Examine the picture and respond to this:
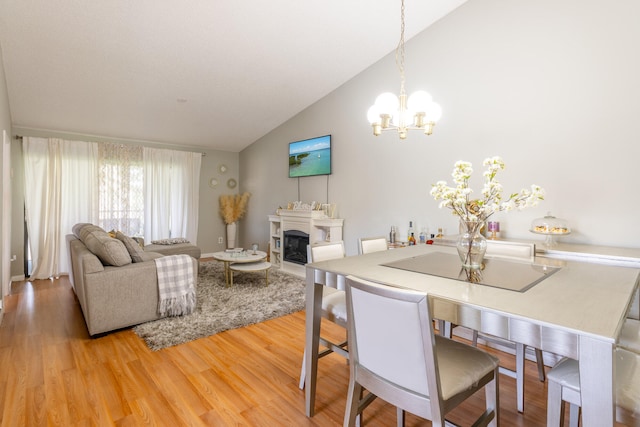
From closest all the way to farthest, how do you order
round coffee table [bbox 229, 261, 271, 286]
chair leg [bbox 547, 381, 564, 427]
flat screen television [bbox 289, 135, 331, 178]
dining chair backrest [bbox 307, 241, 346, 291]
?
1. chair leg [bbox 547, 381, 564, 427]
2. dining chair backrest [bbox 307, 241, 346, 291]
3. round coffee table [bbox 229, 261, 271, 286]
4. flat screen television [bbox 289, 135, 331, 178]

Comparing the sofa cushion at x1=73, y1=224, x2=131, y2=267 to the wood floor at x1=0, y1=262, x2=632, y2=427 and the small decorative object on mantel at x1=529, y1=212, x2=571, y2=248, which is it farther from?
the small decorative object on mantel at x1=529, y1=212, x2=571, y2=248

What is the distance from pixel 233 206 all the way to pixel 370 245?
477cm

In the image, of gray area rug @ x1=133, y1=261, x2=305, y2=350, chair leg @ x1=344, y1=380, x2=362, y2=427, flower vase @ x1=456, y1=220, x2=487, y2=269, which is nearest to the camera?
chair leg @ x1=344, y1=380, x2=362, y2=427

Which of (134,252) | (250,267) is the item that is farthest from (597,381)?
(250,267)

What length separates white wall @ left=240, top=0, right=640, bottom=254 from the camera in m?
2.64

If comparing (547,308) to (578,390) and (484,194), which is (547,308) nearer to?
(578,390)

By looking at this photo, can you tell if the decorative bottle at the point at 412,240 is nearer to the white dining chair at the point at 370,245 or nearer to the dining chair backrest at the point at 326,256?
the white dining chair at the point at 370,245

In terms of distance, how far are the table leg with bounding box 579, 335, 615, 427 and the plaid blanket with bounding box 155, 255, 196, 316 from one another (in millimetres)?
3046

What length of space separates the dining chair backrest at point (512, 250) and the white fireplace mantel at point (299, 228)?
8.20ft

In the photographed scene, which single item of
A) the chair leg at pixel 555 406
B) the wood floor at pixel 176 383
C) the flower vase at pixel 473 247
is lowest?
the wood floor at pixel 176 383

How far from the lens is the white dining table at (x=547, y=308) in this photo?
93 centimetres

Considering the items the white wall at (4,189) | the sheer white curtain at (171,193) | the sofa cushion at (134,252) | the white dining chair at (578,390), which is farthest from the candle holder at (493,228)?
the sheer white curtain at (171,193)

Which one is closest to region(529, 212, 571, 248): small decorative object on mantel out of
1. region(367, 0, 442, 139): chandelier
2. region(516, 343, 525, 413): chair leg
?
region(516, 343, 525, 413): chair leg

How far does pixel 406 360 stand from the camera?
1.19 meters
